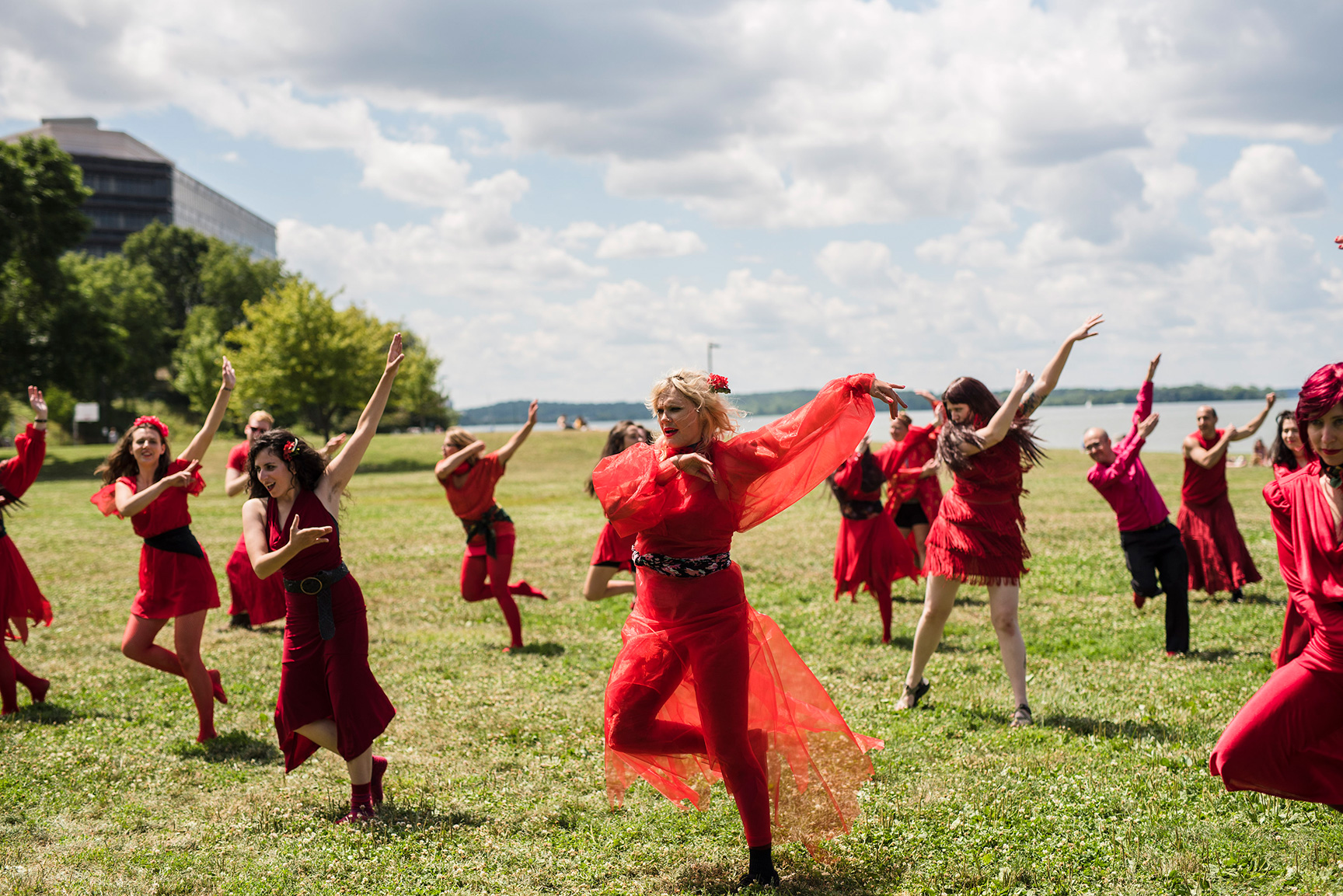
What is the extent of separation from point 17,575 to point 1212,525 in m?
11.8

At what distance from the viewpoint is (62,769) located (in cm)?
631

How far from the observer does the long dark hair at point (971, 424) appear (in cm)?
672

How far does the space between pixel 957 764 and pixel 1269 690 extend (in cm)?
248

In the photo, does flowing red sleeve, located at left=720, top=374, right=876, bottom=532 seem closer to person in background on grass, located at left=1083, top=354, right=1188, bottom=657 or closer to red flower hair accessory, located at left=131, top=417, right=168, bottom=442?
red flower hair accessory, located at left=131, top=417, right=168, bottom=442

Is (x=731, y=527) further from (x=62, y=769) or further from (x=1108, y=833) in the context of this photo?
(x=62, y=769)

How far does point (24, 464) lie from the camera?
7.57 metres

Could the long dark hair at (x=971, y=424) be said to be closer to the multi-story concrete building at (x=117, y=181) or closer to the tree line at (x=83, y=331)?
the tree line at (x=83, y=331)

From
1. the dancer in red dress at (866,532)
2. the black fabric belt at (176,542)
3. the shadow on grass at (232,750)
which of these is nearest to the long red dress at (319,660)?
the shadow on grass at (232,750)

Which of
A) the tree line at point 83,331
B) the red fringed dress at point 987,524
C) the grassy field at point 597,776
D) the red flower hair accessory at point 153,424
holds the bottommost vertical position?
the grassy field at point 597,776

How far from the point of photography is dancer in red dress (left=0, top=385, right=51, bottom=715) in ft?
24.5

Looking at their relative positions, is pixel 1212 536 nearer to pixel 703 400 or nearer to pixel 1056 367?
pixel 1056 367

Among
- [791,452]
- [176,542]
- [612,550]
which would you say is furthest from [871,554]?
[176,542]

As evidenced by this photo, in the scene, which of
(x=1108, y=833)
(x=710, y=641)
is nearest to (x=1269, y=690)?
(x=1108, y=833)

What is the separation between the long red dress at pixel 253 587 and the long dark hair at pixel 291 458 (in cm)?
327
